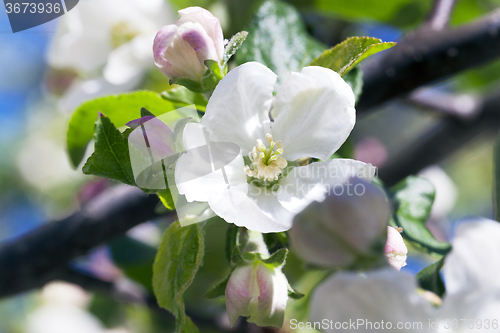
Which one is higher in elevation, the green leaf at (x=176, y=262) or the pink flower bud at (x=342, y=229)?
the pink flower bud at (x=342, y=229)

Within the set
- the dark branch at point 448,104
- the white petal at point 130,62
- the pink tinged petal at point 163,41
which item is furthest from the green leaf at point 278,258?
the dark branch at point 448,104

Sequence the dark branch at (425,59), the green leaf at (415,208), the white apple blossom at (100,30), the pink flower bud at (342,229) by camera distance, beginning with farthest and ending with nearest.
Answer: the white apple blossom at (100,30) → the dark branch at (425,59) → the green leaf at (415,208) → the pink flower bud at (342,229)

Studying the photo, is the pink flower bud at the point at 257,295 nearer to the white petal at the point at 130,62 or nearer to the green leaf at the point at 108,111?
the green leaf at the point at 108,111

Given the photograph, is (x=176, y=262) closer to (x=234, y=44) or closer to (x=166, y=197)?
(x=166, y=197)

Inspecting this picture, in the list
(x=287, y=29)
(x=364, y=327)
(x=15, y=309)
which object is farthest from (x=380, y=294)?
(x=15, y=309)

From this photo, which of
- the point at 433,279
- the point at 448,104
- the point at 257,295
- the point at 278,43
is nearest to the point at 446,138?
the point at 448,104
